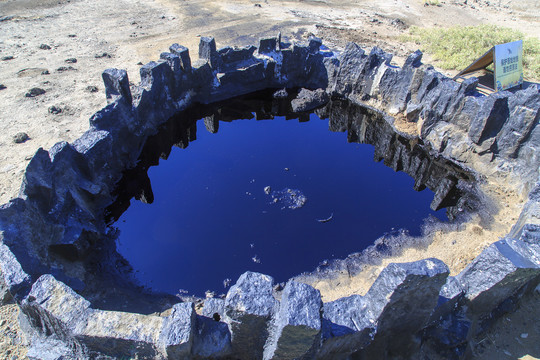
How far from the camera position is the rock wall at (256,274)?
532 centimetres

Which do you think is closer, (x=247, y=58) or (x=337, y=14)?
(x=247, y=58)

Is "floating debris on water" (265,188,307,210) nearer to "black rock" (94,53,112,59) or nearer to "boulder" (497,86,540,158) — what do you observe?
"boulder" (497,86,540,158)

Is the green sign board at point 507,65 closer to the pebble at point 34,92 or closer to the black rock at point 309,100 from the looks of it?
the black rock at point 309,100

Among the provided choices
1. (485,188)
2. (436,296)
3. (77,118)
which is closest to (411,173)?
(485,188)

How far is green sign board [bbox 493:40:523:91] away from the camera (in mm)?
13438

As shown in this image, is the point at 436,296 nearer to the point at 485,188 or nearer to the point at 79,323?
the point at 79,323

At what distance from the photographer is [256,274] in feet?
17.8

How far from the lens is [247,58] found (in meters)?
15.1

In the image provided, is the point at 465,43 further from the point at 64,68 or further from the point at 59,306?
the point at 59,306

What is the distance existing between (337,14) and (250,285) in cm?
2150

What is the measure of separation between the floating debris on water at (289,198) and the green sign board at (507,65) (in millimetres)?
8745

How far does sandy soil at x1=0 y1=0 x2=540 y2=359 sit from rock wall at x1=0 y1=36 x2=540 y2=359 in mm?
1296

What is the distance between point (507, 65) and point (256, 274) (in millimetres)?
13333

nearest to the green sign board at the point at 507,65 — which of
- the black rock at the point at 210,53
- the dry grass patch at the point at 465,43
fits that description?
the dry grass patch at the point at 465,43
